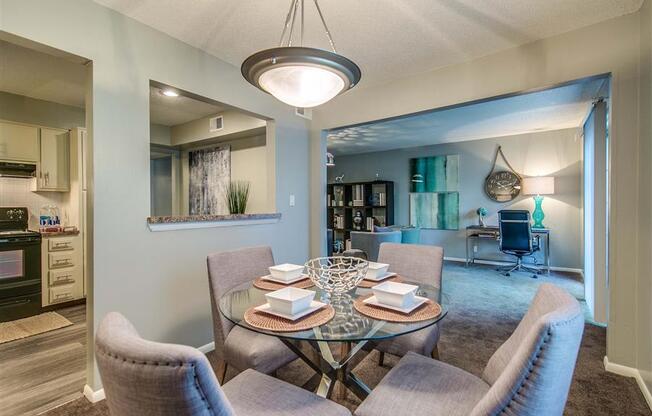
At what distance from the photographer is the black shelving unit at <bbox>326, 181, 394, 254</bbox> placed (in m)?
6.79

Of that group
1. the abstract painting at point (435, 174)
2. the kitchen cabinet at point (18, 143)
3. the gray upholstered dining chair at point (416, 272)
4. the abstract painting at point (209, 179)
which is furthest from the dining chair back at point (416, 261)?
the abstract painting at point (435, 174)

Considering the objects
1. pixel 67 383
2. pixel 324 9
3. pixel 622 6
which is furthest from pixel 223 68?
pixel 622 6

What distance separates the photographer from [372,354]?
2.40 metres

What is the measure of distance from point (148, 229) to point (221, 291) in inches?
28.4

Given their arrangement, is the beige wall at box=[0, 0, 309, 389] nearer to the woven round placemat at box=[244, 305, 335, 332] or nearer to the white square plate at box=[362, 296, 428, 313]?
the woven round placemat at box=[244, 305, 335, 332]

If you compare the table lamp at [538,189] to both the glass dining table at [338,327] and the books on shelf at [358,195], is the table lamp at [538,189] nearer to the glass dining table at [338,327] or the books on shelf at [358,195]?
the books on shelf at [358,195]

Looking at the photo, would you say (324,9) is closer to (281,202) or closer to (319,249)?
(281,202)

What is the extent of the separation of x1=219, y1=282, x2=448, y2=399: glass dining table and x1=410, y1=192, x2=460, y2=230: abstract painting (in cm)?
490

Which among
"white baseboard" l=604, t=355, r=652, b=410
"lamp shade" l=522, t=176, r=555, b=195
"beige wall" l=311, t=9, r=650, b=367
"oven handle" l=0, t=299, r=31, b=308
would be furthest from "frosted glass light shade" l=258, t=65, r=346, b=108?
"lamp shade" l=522, t=176, r=555, b=195

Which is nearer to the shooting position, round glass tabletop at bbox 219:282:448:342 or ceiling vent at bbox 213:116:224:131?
round glass tabletop at bbox 219:282:448:342

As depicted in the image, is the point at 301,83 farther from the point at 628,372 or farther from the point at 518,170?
the point at 518,170

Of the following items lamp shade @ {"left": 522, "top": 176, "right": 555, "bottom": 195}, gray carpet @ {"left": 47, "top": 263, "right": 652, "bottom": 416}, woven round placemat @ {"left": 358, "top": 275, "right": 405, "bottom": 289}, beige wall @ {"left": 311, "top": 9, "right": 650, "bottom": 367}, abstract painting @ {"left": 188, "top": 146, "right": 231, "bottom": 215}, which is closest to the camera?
woven round placemat @ {"left": 358, "top": 275, "right": 405, "bottom": 289}

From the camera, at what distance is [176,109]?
3.92 m

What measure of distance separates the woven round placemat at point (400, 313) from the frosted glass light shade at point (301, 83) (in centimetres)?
100
